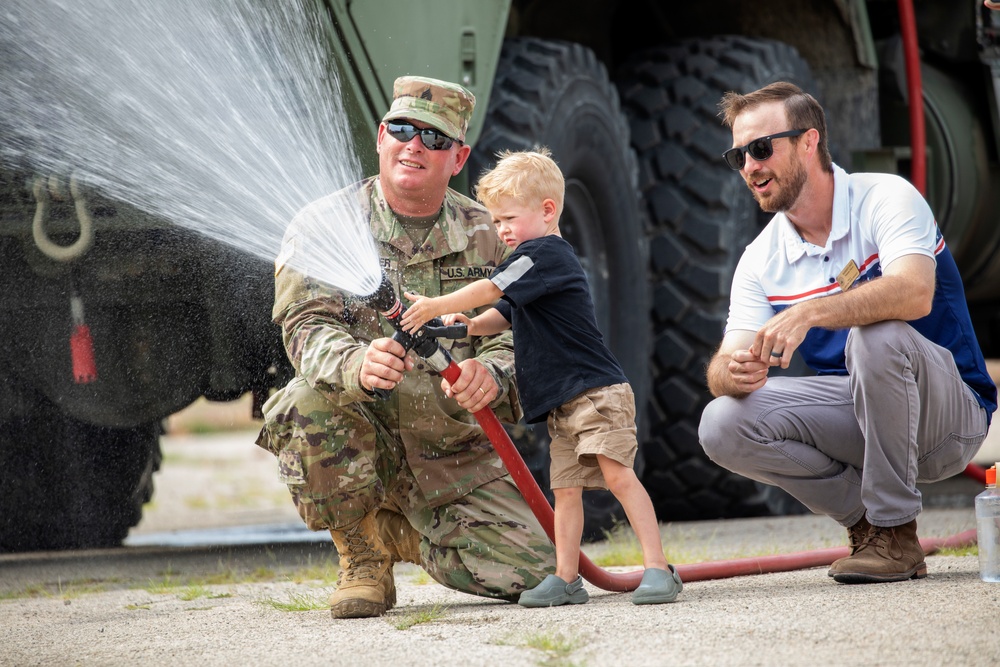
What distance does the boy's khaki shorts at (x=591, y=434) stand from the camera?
340 cm

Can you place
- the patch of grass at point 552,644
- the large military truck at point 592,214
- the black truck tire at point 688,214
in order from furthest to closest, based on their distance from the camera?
the black truck tire at point 688,214 → the large military truck at point 592,214 → the patch of grass at point 552,644

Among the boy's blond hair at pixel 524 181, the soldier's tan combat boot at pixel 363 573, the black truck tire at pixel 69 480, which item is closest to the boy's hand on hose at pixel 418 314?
the boy's blond hair at pixel 524 181

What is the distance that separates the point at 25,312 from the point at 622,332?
2112 mm

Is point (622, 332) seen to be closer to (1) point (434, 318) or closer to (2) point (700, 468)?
(2) point (700, 468)

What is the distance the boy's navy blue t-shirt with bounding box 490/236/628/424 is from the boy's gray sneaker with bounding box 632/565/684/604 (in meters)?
0.46

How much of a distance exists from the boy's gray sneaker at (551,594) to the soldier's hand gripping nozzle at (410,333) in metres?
0.61

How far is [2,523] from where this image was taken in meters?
5.70

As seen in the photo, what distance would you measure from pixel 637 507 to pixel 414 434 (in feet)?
2.09

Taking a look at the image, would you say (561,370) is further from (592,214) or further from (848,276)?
(592,214)

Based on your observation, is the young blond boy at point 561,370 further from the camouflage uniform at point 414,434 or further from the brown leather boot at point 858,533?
the brown leather boot at point 858,533

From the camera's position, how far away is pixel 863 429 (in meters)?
3.60

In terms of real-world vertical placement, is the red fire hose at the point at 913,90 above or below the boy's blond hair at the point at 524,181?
above

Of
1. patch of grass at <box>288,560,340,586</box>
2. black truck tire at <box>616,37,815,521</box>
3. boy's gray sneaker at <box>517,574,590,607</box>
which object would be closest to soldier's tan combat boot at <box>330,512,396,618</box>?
boy's gray sneaker at <box>517,574,590,607</box>

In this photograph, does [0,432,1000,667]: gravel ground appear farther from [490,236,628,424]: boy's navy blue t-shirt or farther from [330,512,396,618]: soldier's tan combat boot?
[490,236,628,424]: boy's navy blue t-shirt
